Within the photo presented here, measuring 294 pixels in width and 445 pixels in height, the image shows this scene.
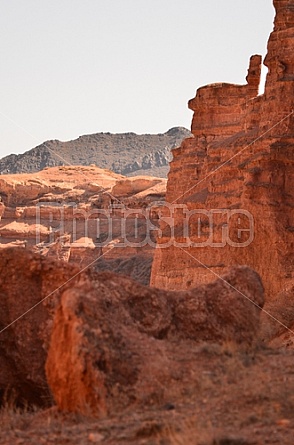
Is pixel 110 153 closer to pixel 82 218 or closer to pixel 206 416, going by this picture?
pixel 82 218

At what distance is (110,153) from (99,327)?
527 ft

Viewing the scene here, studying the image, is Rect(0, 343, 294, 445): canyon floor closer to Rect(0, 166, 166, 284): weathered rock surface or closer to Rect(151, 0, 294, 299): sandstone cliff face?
Rect(151, 0, 294, 299): sandstone cliff face

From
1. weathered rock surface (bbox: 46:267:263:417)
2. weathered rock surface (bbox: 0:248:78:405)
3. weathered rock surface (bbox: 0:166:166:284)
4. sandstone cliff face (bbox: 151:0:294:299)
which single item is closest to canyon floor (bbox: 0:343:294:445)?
weathered rock surface (bbox: 46:267:263:417)

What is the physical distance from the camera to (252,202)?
71.2ft

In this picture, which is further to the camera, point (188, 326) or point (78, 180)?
point (78, 180)

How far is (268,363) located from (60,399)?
5.89ft

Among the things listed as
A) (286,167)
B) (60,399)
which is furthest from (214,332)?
(286,167)

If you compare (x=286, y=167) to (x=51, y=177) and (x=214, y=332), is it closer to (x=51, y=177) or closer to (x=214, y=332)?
(x=214, y=332)

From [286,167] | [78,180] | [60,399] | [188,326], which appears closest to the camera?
[60,399]

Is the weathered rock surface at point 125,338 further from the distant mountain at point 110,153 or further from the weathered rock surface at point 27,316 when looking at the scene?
the distant mountain at point 110,153

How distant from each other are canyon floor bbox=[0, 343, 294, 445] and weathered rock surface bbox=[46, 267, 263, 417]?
144mm

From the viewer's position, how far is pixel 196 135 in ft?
125

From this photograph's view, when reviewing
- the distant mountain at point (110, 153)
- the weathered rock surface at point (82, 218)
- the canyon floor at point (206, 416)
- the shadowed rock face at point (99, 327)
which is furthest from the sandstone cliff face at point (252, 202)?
the distant mountain at point (110, 153)

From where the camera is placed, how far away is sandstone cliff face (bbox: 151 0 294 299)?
2103 centimetres
